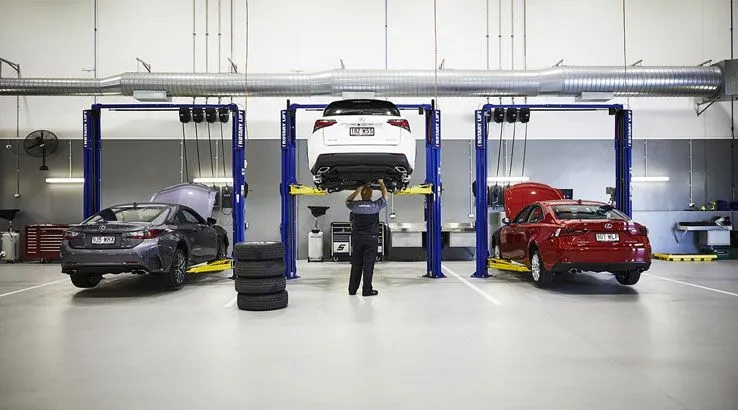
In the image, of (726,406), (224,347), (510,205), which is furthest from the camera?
(510,205)

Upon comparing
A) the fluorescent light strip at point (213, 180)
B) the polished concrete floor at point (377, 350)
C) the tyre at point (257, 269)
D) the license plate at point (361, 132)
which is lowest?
the polished concrete floor at point (377, 350)

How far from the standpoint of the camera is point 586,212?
264 inches

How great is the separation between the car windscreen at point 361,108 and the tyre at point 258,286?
215 cm

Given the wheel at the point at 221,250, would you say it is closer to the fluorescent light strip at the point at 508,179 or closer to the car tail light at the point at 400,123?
the car tail light at the point at 400,123

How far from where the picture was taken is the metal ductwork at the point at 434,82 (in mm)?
8930

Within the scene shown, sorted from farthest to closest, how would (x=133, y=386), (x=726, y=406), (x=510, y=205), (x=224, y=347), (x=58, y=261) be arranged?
1. (x=58, y=261)
2. (x=510, y=205)
3. (x=224, y=347)
4. (x=133, y=386)
5. (x=726, y=406)

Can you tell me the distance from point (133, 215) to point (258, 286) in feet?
9.70

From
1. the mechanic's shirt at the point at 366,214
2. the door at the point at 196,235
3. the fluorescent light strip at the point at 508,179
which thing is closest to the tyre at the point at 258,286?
the mechanic's shirt at the point at 366,214

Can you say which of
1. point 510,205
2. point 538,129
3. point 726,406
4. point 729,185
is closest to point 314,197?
point 510,205

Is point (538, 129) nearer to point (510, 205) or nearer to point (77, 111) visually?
point (510, 205)

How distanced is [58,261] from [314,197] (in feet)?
21.2

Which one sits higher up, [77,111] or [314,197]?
[77,111]

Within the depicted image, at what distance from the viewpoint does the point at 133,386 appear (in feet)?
9.62

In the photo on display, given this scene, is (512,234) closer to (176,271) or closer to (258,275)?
(258,275)
